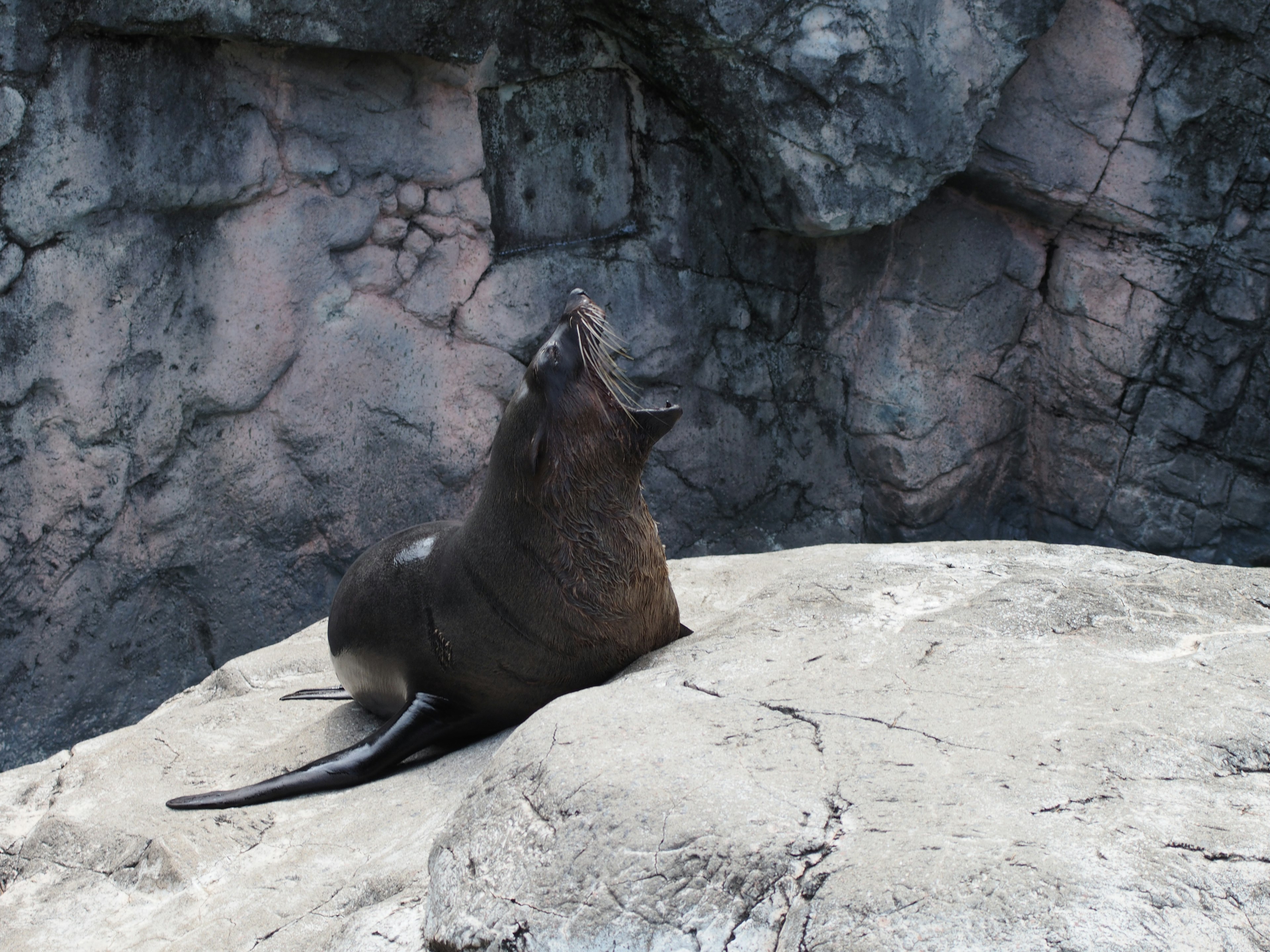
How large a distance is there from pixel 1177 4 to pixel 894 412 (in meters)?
2.44

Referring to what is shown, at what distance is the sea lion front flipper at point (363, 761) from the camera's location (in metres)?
3.19

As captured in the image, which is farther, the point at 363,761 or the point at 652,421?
the point at 652,421

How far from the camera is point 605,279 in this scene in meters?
6.58

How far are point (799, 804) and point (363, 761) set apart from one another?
1.56 metres

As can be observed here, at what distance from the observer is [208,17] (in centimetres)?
514

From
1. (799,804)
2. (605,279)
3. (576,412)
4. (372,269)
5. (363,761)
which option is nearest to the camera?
(799,804)

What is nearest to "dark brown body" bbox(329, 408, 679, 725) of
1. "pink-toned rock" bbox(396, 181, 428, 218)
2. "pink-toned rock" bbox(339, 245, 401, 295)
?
"pink-toned rock" bbox(339, 245, 401, 295)

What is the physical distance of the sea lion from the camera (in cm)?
333

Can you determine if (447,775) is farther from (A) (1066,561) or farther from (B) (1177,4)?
(B) (1177,4)

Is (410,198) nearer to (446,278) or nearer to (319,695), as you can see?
(446,278)

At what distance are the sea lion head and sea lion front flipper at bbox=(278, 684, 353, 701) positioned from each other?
1.25 m

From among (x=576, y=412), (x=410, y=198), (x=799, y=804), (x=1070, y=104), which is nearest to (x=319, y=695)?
(x=576, y=412)

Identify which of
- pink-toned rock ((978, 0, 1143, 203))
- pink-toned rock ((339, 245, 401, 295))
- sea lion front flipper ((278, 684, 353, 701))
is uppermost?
pink-toned rock ((978, 0, 1143, 203))

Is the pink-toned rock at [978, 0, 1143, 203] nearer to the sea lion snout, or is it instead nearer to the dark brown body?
the sea lion snout
